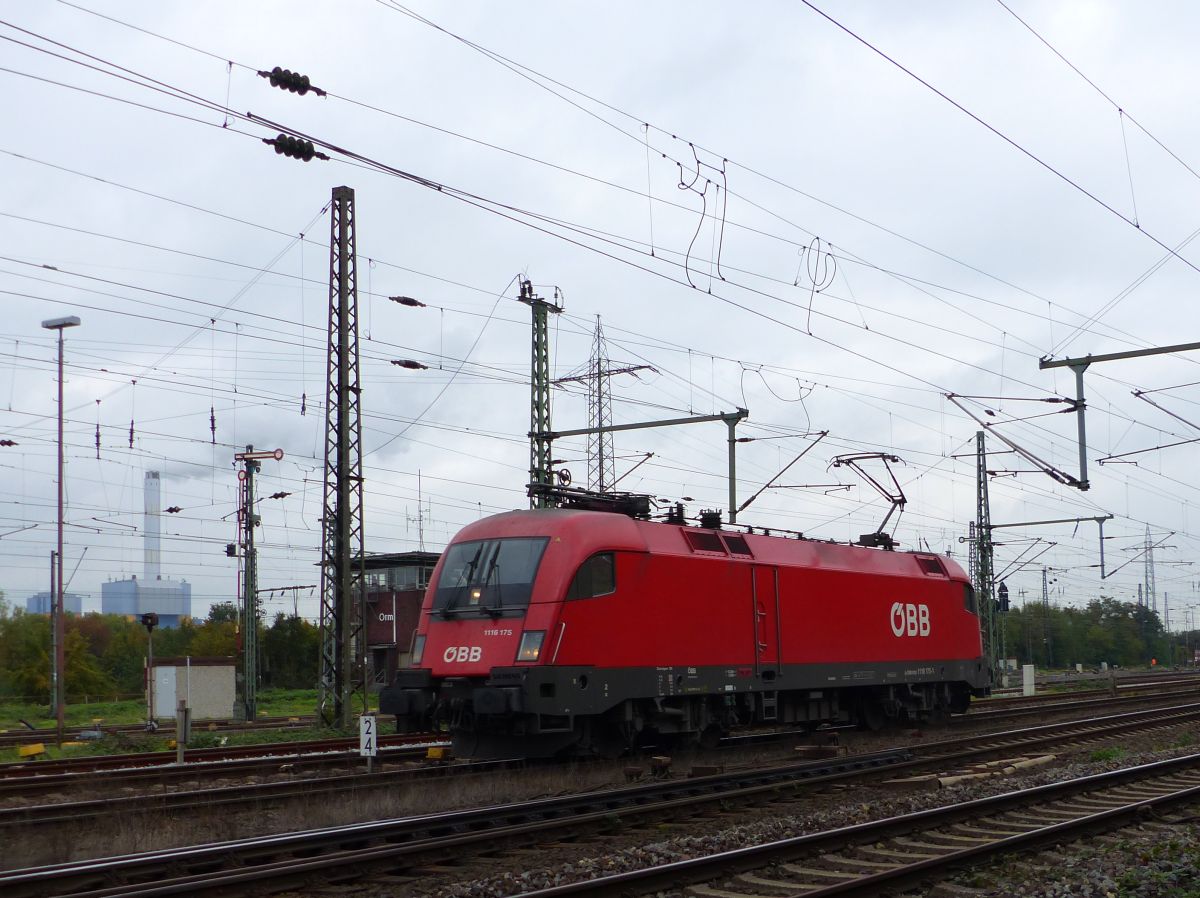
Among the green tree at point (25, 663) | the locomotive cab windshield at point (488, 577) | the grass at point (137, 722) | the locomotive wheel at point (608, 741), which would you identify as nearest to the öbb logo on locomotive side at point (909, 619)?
the locomotive wheel at point (608, 741)

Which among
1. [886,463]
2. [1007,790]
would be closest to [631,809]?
[1007,790]

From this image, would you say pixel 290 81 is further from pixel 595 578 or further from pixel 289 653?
pixel 289 653

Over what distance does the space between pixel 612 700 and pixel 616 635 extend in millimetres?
908

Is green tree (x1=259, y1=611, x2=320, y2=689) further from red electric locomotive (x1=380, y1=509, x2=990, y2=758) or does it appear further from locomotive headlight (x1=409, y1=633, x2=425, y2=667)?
locomotive headlight (x1=409, y1=633, x2=425, y2=667)

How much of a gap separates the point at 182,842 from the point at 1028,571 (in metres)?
69.4

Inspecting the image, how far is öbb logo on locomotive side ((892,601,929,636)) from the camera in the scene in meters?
23.6

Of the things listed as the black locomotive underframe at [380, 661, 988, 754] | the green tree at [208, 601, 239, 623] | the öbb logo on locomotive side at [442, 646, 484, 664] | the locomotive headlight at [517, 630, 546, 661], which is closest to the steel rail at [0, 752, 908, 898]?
the black locomotive underframe at [380, 661, 988, 754]

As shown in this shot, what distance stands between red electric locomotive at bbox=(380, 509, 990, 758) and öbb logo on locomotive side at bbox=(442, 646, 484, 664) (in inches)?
1.2

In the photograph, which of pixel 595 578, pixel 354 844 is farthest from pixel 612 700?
pixel 354 844

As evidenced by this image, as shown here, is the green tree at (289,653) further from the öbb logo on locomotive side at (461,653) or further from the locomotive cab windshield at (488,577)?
the öbb logo on locomotive side at (461,653)

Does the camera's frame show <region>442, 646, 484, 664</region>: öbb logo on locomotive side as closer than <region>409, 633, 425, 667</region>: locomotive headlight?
Yes

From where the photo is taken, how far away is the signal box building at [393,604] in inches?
2002

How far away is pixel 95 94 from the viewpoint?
52.0 feet

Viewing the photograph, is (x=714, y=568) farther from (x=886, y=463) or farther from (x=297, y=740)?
(x=297, y=740)
